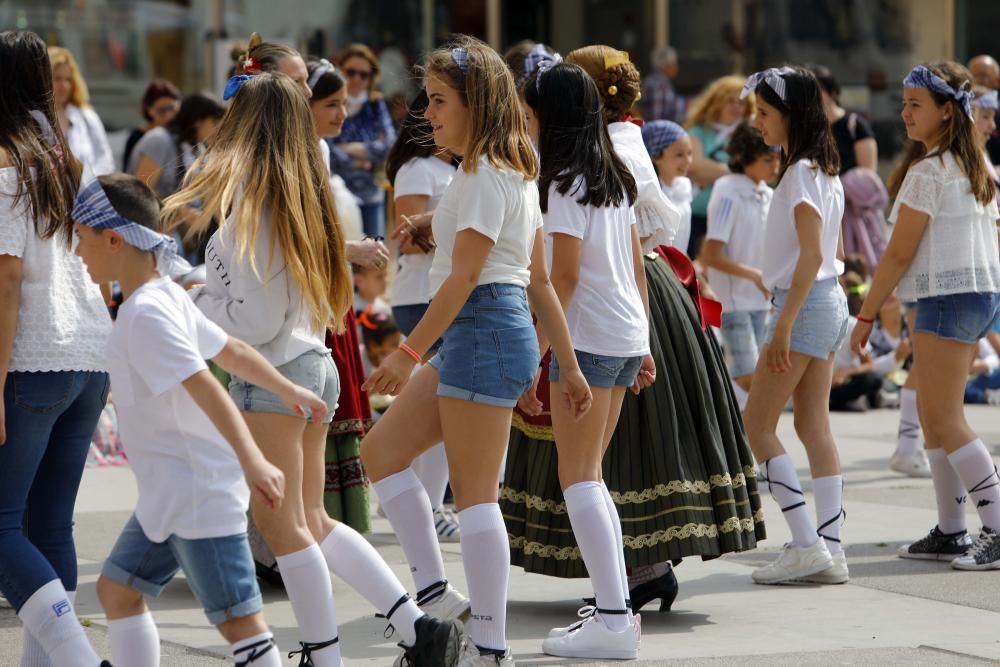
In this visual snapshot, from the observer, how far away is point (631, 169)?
5.33m

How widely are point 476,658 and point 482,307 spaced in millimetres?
968

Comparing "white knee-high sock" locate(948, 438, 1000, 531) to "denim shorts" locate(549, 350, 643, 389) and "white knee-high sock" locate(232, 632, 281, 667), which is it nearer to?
"denim shorts" locate(549, 350, 643, 389)

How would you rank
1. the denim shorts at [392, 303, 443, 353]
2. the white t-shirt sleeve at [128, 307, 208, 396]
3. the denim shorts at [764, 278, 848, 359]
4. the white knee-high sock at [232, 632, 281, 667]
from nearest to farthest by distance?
1. the white t-shirt sleeve at [128, 307, 208, 396]
2. the white knee-high sock at [232, 632, 281, 667]
3. the denim shorts at [764, 278, 848, 359]
4. the denim shorts at [392, 303, 443, 353]

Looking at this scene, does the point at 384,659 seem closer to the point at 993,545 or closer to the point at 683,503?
the point at 683,503

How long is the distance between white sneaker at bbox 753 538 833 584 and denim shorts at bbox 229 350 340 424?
7.17ft

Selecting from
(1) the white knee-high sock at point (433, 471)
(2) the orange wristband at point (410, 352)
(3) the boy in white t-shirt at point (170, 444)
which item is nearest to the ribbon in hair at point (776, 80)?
(1) the white knee-high sock at point (433, 471)

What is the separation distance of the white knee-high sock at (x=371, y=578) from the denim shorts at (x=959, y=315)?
2702mm

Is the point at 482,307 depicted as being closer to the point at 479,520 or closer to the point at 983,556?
the point at 479,520

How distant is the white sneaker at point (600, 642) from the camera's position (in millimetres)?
4711

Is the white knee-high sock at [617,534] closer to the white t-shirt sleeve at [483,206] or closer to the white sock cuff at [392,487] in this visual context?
the white sock cuff at [392,487]

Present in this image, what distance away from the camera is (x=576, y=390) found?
4.55 m

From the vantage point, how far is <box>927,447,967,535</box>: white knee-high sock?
641cm

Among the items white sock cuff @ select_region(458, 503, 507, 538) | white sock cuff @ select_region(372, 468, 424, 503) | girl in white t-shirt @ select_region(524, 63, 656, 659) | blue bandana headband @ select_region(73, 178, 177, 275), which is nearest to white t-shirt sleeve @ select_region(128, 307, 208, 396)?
blue bandana headband @ select_region(73, 178, 177, 275)

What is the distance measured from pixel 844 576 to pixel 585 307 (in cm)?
183
